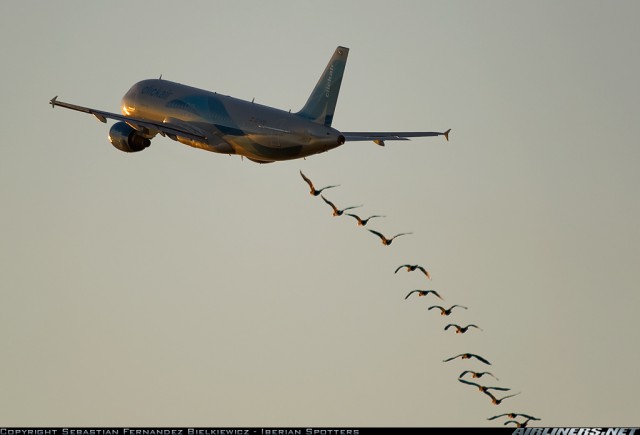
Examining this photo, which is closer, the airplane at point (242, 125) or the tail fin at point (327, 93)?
the airplane at point (242, 125)

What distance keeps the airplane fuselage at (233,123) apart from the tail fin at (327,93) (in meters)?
1.17

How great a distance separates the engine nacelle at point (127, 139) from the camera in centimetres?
15725

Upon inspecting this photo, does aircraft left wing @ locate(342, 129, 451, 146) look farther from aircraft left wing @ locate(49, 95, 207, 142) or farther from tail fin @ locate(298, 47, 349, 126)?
aircraft left wing @ locate(49, 95, 207, 142)

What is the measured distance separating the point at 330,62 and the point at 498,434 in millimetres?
46292

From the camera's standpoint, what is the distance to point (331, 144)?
143500 mm

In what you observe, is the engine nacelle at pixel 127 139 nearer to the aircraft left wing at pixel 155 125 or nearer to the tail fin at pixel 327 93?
the aircraft left wing at pixel 155 125

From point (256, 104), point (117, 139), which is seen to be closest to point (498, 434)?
point (256, 104)

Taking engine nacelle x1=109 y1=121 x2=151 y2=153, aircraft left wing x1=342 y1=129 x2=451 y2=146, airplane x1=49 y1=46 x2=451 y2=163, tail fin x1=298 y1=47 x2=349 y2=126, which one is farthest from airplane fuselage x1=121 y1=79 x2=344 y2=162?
aircraft left wing x1=342 y1=129 x2=451 y2=146

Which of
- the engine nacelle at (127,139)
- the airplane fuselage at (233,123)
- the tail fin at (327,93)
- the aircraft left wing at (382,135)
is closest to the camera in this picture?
the airplane fuselage at (233,123)

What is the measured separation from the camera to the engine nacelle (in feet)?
516

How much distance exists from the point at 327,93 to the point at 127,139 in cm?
2128

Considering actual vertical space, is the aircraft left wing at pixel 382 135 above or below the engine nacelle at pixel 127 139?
below

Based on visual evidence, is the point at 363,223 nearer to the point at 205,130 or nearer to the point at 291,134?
the point at 291,134

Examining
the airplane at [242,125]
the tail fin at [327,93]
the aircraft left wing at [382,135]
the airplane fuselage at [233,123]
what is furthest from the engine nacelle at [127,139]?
the aircraft left wing at [382,135]
